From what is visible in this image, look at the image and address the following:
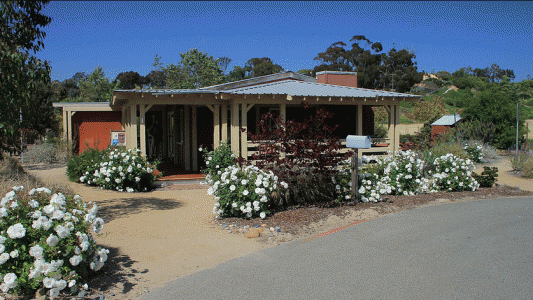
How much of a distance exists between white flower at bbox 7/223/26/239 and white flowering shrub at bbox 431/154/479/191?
30.6ft

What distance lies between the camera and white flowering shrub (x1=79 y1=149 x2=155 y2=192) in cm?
1117

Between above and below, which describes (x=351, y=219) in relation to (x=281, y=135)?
below

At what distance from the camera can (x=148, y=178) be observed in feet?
39.0

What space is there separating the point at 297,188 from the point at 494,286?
14.7 ft

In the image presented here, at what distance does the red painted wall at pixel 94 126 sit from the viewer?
840 inches

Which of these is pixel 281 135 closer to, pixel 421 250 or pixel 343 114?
pixel 421 250

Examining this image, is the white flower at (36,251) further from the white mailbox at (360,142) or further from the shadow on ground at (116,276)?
the white mailbox at (360,142)

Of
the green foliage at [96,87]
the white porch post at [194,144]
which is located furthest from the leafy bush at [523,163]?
the green foliage at [96,87]

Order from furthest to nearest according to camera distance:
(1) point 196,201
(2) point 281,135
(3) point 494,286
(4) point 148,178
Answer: (4) point 148,178 → (1) point 196,201 → (2) point 281,135 → (3) point 494,286

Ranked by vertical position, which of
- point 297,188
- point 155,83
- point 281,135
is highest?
point 155,83

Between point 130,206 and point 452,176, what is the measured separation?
7673mm

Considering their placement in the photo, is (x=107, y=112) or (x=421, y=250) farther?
(x=107, y=112)

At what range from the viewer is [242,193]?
305 inches

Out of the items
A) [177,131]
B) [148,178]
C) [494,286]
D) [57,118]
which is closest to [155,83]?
[57,118]
